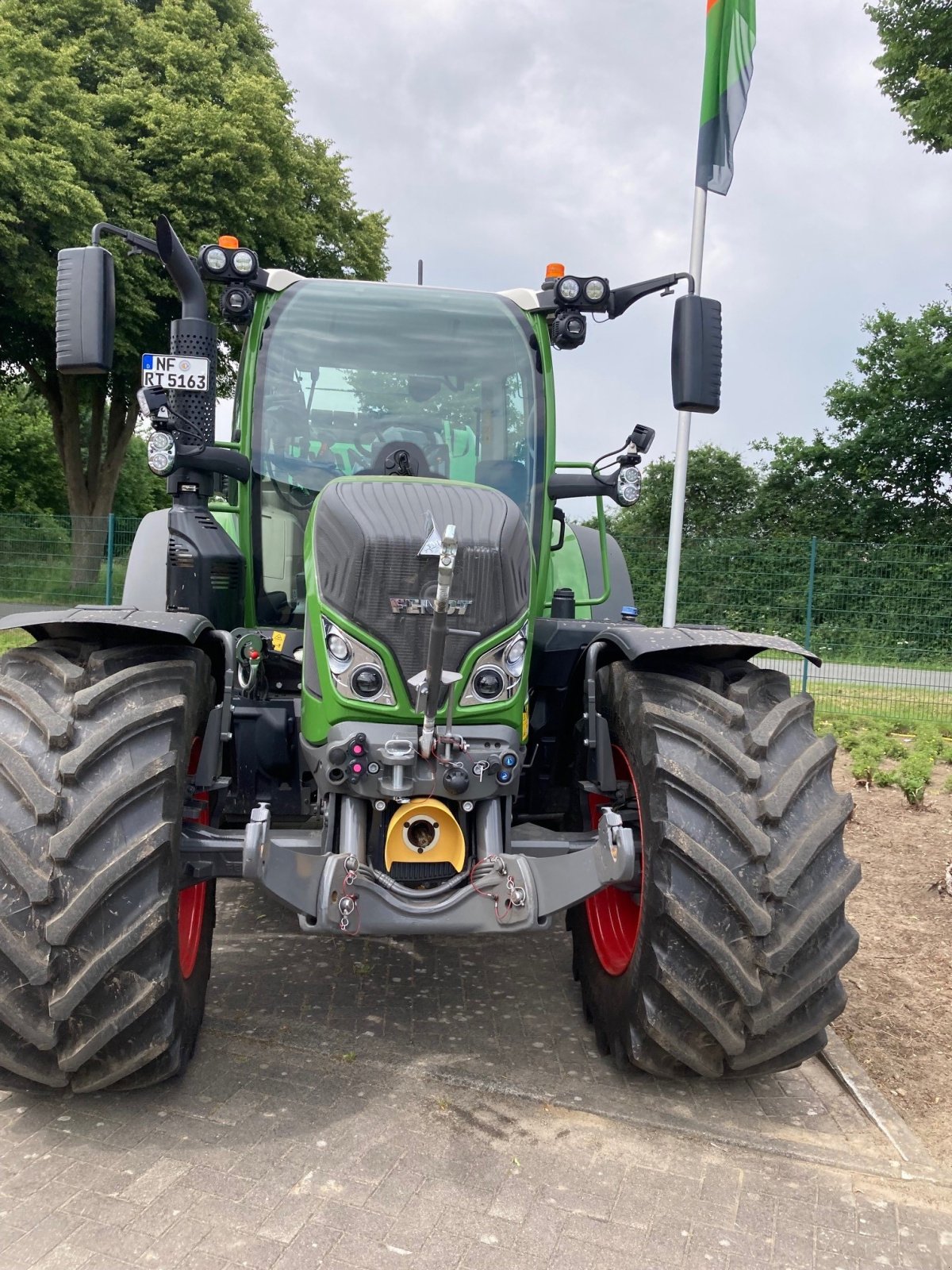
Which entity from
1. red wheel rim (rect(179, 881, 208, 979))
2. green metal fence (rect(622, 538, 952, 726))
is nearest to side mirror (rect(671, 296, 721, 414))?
red wheel rim (rect(179, 881, 208, 979))

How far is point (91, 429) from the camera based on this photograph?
21.4 m

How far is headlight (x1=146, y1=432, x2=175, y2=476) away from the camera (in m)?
3.81

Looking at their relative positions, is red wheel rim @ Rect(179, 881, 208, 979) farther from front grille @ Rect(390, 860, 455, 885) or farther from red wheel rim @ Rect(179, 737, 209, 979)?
front grille @ Rect(390, 860, 455, 885)

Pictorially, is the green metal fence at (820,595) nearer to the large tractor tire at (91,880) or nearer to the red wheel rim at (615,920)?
the red wheel rim at (615,920)

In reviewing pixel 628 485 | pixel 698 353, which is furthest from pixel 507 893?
pixel 698 353

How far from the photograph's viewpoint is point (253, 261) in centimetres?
Result: 408

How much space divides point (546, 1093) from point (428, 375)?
2622mm

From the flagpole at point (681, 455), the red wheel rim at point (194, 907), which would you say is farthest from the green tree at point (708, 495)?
the red wheel rim at point (194, 907)

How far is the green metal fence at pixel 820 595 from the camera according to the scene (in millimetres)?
12008

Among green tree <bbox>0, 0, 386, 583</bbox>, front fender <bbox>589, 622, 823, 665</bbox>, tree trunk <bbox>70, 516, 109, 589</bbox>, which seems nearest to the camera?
front fender <bbox>589, 622, 823, 665</bbox>

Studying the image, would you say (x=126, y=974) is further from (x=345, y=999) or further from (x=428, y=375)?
(x=428, y=375)

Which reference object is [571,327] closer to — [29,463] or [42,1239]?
[42,1239]

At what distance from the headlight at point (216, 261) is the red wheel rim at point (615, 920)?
2395 mm

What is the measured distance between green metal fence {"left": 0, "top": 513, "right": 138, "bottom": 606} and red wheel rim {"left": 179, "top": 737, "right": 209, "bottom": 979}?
10.9 meters
